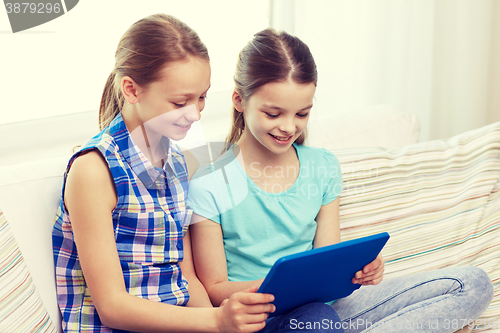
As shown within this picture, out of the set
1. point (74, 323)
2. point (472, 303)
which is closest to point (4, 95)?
point (74, 323)

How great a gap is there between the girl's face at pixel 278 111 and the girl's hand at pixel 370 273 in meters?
0.28

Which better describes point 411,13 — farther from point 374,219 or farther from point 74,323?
point 74,323

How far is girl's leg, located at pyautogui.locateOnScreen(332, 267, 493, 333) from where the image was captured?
84 centimetres

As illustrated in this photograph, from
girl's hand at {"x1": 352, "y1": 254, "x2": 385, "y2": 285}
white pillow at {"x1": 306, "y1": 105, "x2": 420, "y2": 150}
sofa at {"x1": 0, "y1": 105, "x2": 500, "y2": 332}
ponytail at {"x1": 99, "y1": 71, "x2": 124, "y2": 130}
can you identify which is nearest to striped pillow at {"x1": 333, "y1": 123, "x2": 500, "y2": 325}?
sofa at {"x1": 0, "y1": 105, "x2": 500, "y2": 332}

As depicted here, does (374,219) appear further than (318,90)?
No

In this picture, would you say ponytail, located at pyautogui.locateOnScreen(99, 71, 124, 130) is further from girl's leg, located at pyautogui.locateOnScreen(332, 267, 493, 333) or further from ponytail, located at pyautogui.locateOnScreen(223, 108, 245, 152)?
girl's leg, located at pyautogui.locateOnScreen(332, 267, 493, 333)

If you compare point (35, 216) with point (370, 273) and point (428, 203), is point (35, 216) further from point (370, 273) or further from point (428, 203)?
point (428, 203)

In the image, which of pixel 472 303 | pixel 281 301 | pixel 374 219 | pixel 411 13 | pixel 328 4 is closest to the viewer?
pixel 281 301

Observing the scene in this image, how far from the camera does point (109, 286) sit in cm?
69

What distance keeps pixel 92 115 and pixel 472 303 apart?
108cm

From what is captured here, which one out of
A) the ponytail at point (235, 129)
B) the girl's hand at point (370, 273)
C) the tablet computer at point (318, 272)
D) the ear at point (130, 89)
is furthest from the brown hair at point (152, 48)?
the girl's hand at point (370, 273)

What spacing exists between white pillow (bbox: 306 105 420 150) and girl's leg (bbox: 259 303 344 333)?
1.77 ft

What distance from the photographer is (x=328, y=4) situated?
1.69 m

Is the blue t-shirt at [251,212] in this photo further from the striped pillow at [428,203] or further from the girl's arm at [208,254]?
the striped pillow at [428,203]
